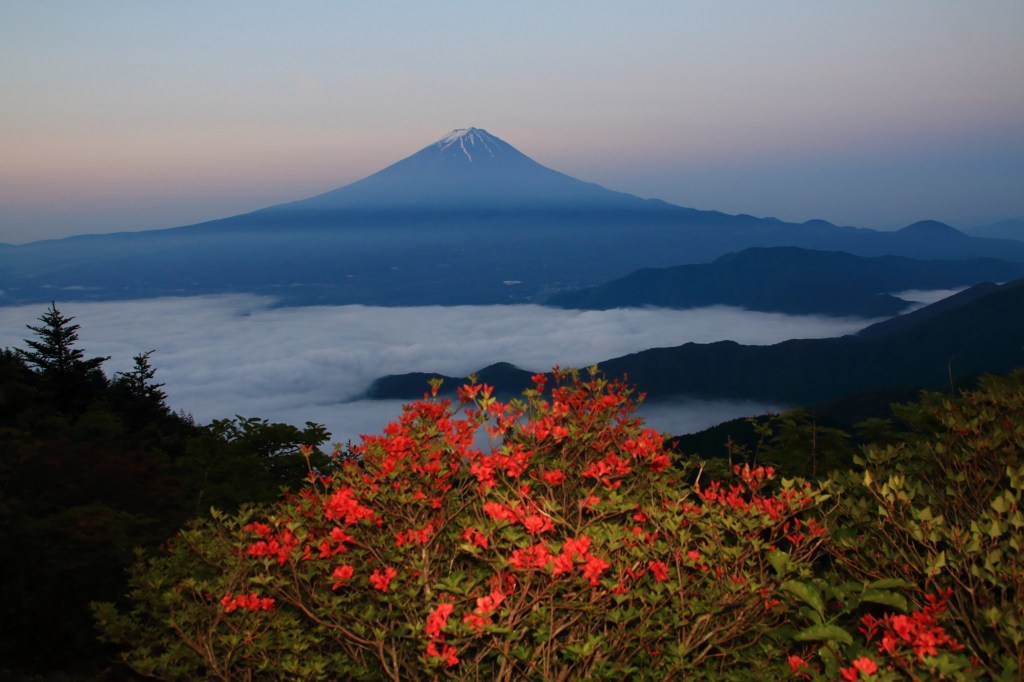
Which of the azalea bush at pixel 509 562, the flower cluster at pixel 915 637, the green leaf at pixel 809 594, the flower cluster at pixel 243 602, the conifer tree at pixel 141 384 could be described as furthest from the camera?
the conifer tree at pixel 141 384

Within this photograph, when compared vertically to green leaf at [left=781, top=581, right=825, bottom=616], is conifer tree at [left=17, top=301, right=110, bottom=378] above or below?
below

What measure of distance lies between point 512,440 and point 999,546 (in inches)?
173

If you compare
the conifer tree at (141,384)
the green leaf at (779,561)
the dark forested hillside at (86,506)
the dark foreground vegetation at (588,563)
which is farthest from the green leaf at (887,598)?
the conifer tree at (141,384)

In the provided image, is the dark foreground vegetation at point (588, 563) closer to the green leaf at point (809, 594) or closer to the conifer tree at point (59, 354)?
the green leaf at point (809, 594)

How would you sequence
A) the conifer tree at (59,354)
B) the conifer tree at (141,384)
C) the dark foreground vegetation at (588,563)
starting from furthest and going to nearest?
the conifer tree at (141,384) < the conifer tree at (59,354) < the dark foreground vegetation at (588,563)

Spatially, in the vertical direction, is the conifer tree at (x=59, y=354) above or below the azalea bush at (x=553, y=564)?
below

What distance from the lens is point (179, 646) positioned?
875 centimetres

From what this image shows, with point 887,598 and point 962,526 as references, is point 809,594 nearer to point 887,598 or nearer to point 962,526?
point 887,598

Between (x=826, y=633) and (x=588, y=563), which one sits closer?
(x=826, y=633)

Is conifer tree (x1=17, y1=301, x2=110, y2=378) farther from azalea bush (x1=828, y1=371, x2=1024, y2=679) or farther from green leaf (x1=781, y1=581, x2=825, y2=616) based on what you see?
green leaf (x1=781, y1=581, x2=825, y2=616)

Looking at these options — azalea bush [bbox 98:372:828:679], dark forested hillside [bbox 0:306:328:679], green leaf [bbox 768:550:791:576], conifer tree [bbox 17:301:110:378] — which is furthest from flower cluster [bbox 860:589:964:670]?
conifer tree [bbox 17:301:110:378]

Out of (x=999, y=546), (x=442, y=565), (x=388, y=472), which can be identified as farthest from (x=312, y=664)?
(x=999, y=546)

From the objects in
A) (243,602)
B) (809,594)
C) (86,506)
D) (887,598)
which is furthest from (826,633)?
(86,506)

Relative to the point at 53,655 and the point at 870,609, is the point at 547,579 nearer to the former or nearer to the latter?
the point at 870,609
